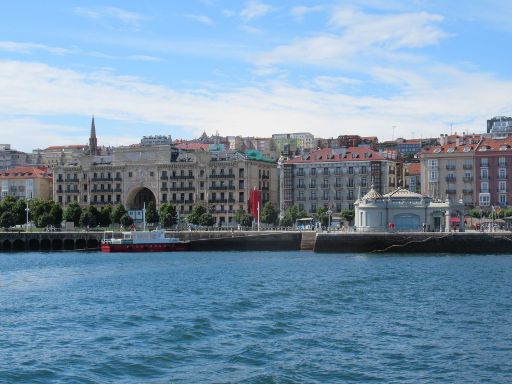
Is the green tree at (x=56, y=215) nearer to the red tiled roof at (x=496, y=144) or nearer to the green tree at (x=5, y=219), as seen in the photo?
the green tree at (x=5, y=219)

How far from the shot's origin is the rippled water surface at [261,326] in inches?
1267

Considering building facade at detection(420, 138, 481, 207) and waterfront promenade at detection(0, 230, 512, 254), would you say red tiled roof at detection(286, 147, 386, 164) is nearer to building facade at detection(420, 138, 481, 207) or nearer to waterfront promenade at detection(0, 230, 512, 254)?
building facade at detection(420, 138, 481, 207)

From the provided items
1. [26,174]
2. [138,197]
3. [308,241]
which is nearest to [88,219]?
[138,197]

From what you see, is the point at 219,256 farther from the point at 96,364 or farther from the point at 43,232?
the point at 96,364

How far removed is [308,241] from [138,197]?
59.2m

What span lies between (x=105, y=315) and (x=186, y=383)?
1642 centimetres

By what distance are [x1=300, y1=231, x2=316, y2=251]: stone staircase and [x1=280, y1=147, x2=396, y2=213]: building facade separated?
34101 millimetres

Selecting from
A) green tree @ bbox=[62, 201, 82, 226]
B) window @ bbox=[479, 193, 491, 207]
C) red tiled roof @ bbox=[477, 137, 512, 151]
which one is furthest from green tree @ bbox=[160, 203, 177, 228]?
red tiled roof @ bbox=[477, 137, 512, 151]

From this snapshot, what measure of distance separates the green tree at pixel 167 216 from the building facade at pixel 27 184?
43.6 meters

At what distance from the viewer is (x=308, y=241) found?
4085 inches

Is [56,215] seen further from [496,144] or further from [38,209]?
[496,144]

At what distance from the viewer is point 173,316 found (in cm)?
4494

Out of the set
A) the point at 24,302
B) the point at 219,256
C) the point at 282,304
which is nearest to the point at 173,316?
the point at 282,304

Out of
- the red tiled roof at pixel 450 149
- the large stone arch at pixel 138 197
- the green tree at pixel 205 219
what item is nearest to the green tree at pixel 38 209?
the large stone arch at pixel 138 197
